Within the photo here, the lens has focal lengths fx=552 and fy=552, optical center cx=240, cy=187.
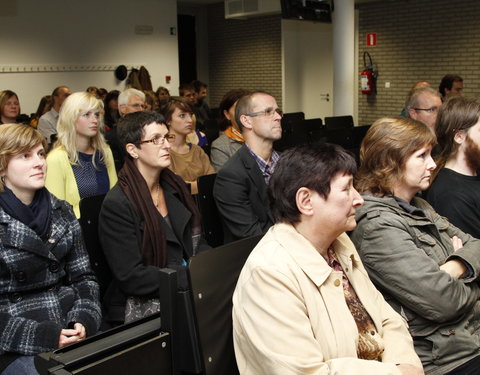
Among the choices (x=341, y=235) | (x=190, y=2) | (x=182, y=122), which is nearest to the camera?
(x=341, y=235)

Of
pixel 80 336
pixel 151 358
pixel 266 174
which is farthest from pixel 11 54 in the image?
pixel 151 358

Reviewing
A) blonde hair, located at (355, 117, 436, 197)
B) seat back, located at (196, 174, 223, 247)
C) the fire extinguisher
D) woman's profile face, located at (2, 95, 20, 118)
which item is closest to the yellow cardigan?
seat back, located at (196, 174, 223, 247)

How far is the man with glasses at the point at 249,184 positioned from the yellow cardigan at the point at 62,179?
932 millimetres

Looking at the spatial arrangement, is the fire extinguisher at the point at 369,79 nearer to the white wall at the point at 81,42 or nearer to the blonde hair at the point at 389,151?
the white wall at the point at 81,42

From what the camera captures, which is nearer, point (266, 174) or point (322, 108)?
point (266, 174)

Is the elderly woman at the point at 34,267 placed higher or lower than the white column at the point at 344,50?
lower

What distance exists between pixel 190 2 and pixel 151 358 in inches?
518

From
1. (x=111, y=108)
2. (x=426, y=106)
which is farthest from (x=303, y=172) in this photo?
(x=111, y=108)

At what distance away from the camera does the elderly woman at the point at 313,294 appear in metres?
1.47

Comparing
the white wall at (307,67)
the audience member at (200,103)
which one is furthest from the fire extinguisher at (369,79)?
the audience member at (200,103)

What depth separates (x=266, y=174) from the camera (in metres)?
3.34

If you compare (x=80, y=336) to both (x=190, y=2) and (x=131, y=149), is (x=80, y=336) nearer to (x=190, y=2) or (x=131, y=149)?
(x=131, y=149)

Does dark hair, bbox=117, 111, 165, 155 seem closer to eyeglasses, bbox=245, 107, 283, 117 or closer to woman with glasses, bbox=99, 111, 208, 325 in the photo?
woman with glasses, bbox=99, 111, 208, 325

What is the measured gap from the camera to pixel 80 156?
3639mm
